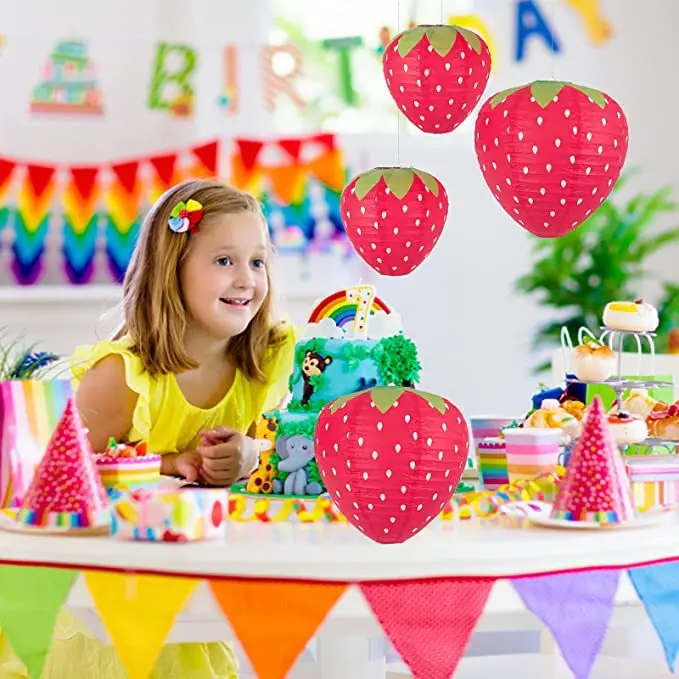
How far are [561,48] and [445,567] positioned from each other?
4158mm

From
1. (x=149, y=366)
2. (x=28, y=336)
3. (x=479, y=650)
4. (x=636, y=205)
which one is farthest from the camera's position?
(x=636, y=205)

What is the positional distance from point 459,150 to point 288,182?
0.69 m

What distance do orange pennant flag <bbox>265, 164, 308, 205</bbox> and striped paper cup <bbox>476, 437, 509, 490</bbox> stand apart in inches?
117

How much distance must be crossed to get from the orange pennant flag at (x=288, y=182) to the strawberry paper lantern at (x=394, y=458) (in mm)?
3430

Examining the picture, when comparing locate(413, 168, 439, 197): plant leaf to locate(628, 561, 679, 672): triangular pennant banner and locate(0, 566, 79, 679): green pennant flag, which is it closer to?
locate(628, 561, 679, 672): triangular pennant banner

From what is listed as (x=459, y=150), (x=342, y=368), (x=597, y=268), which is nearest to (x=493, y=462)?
(x=342, y=368)

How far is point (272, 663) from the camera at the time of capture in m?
1.44

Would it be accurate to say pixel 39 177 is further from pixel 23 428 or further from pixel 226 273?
pixel 23 428

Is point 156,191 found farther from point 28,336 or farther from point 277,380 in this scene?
point 277,380

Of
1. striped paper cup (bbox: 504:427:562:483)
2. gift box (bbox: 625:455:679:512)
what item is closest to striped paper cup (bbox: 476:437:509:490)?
striped paper cup (bbox: 504:427:562:483)

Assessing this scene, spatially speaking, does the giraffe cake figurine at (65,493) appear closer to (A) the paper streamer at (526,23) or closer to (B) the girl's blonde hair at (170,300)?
(B) the girl's blonde hair at (170,300)

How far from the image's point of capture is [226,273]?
2.36m

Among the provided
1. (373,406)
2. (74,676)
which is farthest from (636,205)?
(373,406)

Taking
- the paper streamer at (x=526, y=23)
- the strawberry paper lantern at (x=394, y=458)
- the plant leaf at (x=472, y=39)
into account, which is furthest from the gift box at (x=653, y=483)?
the paper streamer at (x=526, y=23)
